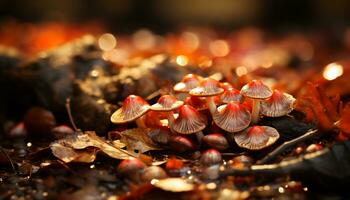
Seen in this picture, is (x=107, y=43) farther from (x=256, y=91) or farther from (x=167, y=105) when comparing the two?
(x=256, y=91)

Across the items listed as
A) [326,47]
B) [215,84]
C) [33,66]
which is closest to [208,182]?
[215,84]

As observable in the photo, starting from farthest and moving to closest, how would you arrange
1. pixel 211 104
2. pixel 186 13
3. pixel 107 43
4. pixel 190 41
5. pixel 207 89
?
pixel 186 13
pixel 190 41
pixel 107 43
pixel 211 104
pixel 207 89

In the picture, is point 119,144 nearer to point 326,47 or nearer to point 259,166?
point 259,166

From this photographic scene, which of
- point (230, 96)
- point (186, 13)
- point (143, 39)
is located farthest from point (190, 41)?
point (230, 96)

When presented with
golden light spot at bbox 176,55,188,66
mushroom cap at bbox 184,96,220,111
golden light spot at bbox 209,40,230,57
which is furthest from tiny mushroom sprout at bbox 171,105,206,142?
golden light spot at bbox 209,40,230,57

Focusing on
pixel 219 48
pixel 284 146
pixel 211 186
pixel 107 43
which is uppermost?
pixel 219 48
